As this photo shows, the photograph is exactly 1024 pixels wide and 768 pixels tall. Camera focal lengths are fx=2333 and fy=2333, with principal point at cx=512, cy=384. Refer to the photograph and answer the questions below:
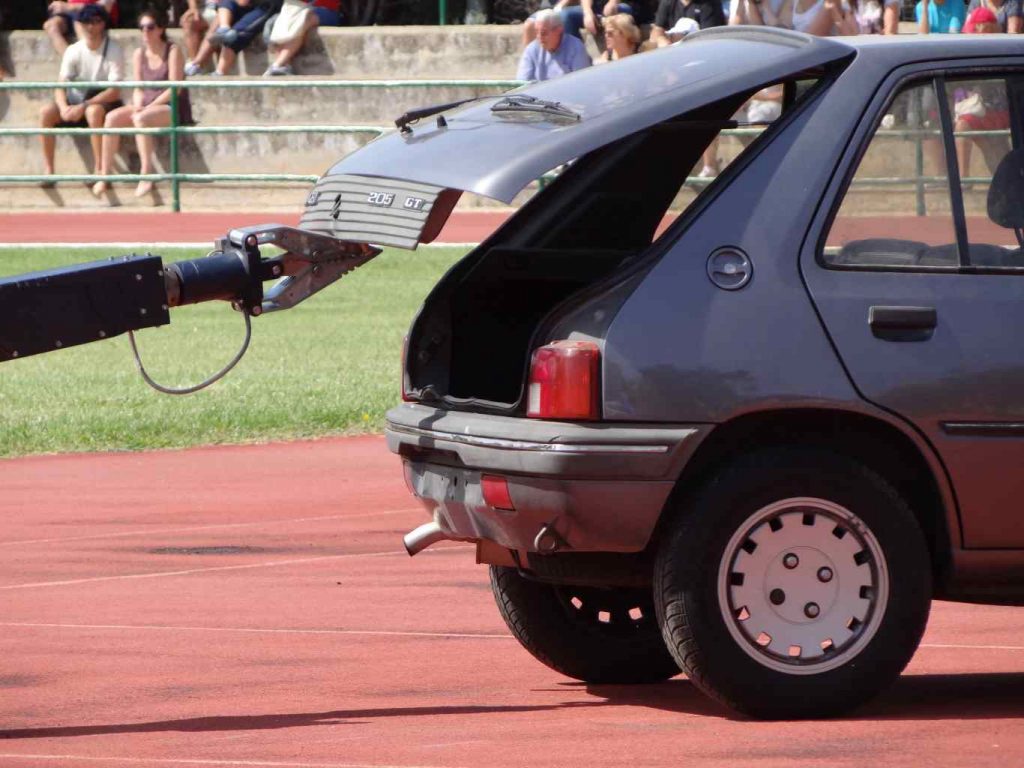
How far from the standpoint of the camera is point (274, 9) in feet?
95.6

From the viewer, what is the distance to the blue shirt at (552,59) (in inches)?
869

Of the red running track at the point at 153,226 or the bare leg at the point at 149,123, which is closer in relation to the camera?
the red running track at the point at 153,226

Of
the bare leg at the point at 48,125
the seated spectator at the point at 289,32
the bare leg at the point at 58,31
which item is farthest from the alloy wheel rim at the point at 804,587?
the bare leg at the point at 58,31

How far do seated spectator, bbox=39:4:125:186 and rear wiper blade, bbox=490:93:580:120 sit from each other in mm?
20499

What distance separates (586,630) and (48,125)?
2109 cm

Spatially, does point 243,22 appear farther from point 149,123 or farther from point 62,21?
point 149,123

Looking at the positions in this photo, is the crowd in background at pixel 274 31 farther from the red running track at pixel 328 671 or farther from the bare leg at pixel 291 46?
the red running track at pixel 328 671

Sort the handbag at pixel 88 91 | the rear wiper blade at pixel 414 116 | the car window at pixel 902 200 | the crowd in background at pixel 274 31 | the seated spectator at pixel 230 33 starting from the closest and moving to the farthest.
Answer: the car window at pixel 902 200 < the rear wiper blade at pixel 414 116 < the crowd in background at pixel 274 31 < the handbag at pixel 88 91 < the seated spectator at pixel 230 33

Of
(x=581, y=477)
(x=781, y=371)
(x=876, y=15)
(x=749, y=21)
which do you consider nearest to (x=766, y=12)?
(x=749, y=21)

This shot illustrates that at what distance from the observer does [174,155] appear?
82.8ft

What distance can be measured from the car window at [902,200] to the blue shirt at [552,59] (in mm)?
15949

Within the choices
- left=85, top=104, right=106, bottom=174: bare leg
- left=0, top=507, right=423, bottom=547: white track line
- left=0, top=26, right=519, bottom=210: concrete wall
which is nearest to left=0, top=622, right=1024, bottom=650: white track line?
left=0, top=507, right=423, bottom=547: white track line

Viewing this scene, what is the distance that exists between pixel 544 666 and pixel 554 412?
143cm

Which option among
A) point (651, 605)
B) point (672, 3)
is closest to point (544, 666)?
point (651, 605)
